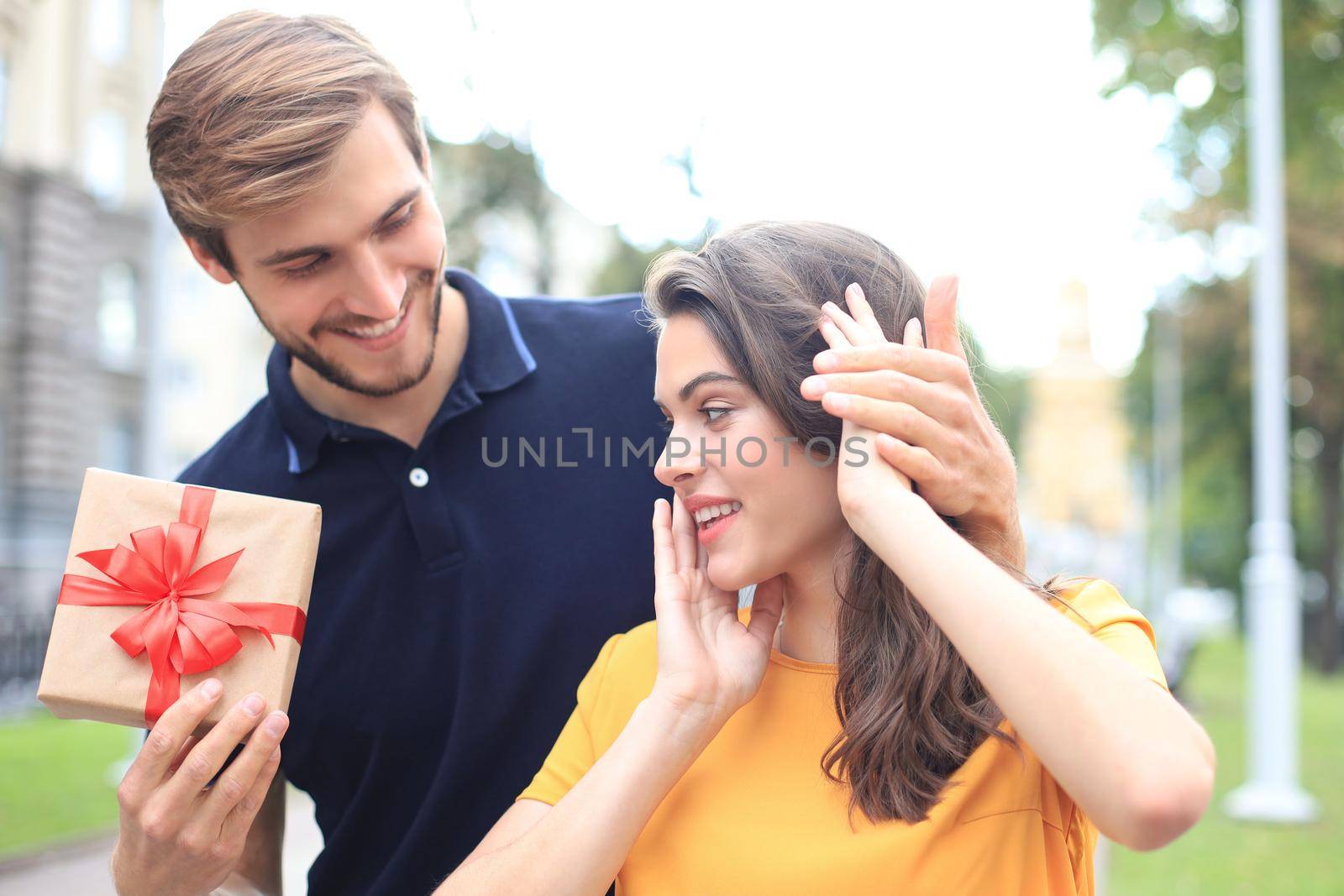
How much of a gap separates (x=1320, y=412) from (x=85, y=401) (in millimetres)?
23320

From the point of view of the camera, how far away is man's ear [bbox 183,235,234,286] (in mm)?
2848

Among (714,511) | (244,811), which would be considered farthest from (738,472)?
(244,811)

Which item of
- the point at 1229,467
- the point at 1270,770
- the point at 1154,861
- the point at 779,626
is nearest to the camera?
the point at 779,626

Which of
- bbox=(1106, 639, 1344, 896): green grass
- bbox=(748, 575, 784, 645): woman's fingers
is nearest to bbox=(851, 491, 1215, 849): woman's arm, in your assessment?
bbox=(748, 575, 784, 645): woman's fingers

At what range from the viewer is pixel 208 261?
9.53 ft

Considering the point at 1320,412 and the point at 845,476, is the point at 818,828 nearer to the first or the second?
the point at 845,476

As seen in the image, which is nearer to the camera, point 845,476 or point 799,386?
point 845,476

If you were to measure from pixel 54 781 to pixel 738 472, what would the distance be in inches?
409

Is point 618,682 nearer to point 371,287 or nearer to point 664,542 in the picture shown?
Result: point 664,542

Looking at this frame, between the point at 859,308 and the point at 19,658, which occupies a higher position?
the point at 859,308

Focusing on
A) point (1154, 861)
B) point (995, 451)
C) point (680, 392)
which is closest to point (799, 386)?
point (680, 392)

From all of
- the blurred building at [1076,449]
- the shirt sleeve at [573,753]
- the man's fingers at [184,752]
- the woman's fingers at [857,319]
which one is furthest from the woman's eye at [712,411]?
the blurred building at [1076,449]

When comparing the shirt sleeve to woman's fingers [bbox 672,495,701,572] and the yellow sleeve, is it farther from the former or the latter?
the yellow sleeve

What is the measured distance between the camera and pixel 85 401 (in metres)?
21.4
